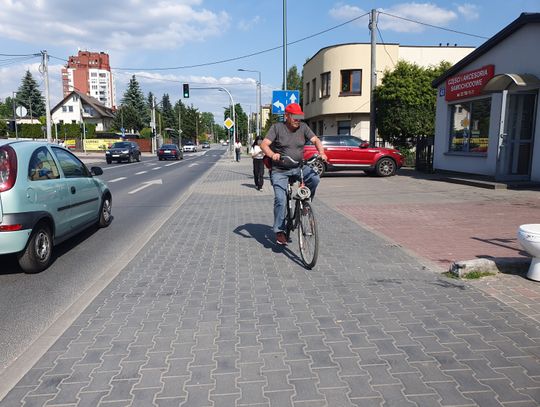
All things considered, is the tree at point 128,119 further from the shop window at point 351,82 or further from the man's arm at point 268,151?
the man's arm at point 268,151

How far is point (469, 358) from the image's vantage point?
10.0 feet

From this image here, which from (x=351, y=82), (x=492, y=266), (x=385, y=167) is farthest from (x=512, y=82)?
(x=351, y=82)

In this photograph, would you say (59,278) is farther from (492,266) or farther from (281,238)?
(492,266)

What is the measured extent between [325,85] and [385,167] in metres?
17.7

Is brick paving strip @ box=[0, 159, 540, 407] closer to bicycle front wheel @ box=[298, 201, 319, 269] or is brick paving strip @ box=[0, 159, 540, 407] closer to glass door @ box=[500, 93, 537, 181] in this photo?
bicycle front wheel @ box=[298, 201, 319, 269]

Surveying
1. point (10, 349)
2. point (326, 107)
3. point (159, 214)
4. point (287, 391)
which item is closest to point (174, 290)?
point (10, 349)

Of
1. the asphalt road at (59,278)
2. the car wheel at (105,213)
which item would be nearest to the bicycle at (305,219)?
the asphalt road at (59,278)

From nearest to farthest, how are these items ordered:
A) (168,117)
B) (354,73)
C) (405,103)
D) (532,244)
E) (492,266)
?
(532,244), (492,266), (405,103), (354,73), (168,117)

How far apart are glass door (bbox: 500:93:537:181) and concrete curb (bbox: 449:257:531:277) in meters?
9.39

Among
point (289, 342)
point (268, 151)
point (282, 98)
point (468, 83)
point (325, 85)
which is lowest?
point (289, 342)

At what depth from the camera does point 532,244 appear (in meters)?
4.51

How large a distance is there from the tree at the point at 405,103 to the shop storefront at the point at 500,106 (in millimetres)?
8533

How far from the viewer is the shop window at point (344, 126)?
33.6 m

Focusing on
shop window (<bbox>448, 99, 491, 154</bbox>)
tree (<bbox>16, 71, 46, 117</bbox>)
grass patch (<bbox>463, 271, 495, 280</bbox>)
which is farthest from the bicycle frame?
tree (<bbox>16, 71, 46, 117</bbox>)
